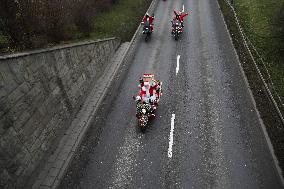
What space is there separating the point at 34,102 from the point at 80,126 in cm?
294

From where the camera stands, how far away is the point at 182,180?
10.2 m

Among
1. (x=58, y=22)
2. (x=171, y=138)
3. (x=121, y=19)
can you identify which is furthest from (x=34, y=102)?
(x=121, y=19)

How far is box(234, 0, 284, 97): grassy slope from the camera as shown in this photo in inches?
655

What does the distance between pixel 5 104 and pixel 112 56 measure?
35.9 feet

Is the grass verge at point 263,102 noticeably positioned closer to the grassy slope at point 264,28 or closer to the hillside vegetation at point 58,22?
the grassy slope at point 264,28

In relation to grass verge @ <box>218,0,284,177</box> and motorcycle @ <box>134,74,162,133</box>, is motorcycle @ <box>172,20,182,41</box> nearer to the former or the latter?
grass verge @ <box>218,0,284,177</box>

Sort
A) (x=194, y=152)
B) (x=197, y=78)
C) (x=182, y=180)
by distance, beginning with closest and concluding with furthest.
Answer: (x=182, y=180) → (x=194, y=152) → (x=197, y=78)

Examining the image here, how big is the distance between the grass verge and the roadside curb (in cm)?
709

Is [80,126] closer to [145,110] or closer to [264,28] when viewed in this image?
[145,110]

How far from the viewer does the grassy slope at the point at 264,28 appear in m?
16.6

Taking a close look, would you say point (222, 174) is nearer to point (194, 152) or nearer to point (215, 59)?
point (194, 152)

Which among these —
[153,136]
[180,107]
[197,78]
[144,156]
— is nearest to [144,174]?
[144,156]

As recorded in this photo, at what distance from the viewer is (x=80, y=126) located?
13172 mm

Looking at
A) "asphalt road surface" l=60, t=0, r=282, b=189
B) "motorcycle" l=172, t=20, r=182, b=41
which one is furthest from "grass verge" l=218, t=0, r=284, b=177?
"motorcycle" l=172, t=20, r=182, b=41
